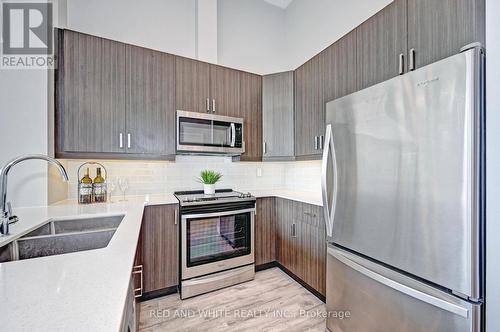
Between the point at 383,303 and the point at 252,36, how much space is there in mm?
3446

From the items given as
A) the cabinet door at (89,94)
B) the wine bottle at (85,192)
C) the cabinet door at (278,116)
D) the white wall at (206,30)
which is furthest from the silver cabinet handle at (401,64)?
the wine bottle at (85,192)

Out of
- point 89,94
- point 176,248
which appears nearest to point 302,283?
point 176,248

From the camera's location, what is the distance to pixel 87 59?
80.2 inches

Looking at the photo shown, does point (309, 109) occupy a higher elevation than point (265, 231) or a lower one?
higher

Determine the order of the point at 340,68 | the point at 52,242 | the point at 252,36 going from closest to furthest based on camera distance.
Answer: the point at 52,242
the point at 340,68
the point at 252,36

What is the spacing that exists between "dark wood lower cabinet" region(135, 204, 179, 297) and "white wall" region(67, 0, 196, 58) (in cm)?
198

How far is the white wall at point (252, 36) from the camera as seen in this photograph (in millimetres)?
3133

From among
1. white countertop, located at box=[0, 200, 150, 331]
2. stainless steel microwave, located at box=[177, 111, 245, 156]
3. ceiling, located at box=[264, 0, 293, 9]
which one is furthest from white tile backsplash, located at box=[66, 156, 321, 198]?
ceiling, located at box=[264, 0, 293, 9]

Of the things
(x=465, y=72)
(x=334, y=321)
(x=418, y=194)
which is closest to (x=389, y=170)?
(x=418, y=194)

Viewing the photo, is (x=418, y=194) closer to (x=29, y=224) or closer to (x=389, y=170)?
(x=389, y=170)

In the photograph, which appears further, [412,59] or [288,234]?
[288,234]

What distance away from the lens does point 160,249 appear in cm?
Answer: 212

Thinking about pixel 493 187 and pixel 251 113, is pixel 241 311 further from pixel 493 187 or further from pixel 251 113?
pixel 251 113

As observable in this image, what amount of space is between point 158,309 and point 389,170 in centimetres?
212
